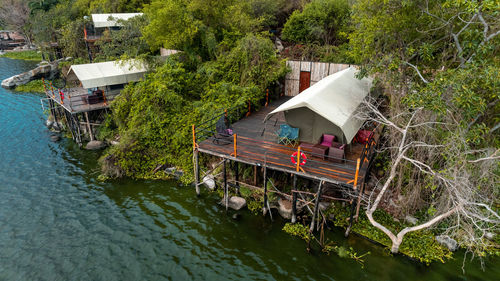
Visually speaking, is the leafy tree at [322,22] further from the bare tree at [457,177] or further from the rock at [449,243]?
the rock at [449,243]

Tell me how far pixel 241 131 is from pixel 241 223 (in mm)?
5531

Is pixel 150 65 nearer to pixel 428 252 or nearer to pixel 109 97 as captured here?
pixel 109 97

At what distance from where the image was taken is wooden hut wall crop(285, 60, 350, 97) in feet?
74.7

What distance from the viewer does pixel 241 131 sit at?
17.6 metres

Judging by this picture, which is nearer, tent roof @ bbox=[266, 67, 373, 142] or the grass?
tent roof @ bbox=[266, 67, 373, 142]

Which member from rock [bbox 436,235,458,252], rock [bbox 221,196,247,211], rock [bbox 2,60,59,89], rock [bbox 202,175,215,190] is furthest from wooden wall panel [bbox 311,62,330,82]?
rock [bbox 2,60,59,89]

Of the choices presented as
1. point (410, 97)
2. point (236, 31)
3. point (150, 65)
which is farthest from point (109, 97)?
point (410, 97)

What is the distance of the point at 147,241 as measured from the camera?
13906 mm

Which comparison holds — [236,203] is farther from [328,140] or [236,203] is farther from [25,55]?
[25,55]

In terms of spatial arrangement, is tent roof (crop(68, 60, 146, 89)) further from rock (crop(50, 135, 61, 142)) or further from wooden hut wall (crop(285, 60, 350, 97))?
wooden hut wall (crop(285, 60, 350, 97))

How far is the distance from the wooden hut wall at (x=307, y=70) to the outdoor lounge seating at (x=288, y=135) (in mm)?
9525

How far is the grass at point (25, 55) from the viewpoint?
2354 inches

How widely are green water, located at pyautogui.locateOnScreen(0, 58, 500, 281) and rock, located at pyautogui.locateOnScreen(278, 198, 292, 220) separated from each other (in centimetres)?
48

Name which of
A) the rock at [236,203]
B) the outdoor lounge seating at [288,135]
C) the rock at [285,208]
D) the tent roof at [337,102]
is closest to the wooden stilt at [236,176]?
the rock at [236,203]
